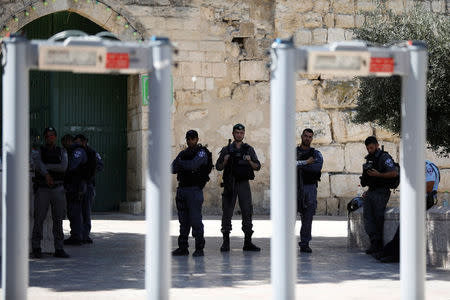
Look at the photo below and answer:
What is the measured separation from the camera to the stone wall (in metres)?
Result: 17.5

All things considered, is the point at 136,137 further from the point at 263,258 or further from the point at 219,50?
the point at 263,258

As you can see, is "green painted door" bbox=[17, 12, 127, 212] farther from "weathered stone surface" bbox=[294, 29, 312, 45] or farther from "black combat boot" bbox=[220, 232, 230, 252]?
"black combat boot" bbox=[220, 232, 230, 252]

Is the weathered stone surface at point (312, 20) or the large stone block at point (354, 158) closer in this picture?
the large stone block at point (354, 158)

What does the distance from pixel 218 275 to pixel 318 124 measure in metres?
9.36

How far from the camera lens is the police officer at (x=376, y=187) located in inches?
411

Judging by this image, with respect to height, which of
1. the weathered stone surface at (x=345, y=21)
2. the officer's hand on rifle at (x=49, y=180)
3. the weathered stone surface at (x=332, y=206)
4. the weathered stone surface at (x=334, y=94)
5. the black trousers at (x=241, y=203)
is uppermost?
the weathered stone surface at (x=345, y=21)

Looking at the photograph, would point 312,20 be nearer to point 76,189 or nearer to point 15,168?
point 76,189

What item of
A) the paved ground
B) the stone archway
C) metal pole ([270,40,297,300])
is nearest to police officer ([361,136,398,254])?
the paved ground

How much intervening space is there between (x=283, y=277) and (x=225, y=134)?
1239 centimetres

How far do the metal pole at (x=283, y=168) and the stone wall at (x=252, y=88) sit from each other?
39.5 ft

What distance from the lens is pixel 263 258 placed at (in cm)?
1046

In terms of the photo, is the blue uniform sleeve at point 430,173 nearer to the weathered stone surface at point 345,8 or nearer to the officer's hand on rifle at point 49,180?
the officer's hand on rifle at point 49,180

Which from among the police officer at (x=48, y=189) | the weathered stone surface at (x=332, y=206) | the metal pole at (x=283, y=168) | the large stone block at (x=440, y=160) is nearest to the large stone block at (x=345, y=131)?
the weathered stone surface at (x=332, y=206)

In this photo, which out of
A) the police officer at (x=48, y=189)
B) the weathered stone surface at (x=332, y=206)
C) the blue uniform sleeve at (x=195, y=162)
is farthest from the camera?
the weathered stone surface at (x=332, y=206)
